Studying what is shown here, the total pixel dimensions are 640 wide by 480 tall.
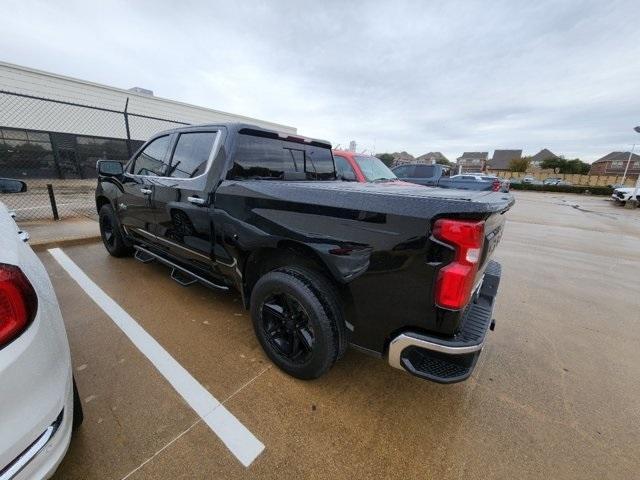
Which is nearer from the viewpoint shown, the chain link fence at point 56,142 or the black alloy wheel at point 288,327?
the black alloy wheel at point 288,327

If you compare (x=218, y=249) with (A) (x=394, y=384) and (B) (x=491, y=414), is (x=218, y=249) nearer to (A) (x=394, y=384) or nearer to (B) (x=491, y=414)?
(A) (x=394, y=384)

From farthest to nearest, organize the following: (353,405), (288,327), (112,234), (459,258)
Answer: (112,234)
(288,327)
(353,405)
(459,258)

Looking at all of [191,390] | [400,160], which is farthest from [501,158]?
[191,390]

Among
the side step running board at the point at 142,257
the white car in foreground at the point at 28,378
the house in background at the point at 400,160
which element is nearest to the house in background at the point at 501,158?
the house in background at the point at 400,160

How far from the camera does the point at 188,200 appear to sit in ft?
8.77

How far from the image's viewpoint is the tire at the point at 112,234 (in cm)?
416

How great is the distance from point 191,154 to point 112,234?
2.53m

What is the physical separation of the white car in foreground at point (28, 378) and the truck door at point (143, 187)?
6.85 feet

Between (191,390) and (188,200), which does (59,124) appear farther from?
(191,390)

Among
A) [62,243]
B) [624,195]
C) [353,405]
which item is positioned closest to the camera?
[353,405]

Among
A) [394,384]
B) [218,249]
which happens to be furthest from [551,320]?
[218,249]

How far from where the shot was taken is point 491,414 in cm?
198

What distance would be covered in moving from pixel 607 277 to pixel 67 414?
6806mm

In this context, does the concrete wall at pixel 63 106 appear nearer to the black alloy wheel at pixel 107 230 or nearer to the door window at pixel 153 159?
the black alloy wheel at pixel 107 230
